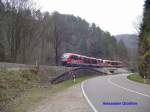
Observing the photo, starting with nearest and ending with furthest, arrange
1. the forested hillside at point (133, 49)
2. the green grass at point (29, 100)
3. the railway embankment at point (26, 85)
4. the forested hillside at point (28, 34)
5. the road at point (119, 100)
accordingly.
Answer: the road at point (119, 100) < the green grass at point (29, 100) < the railway embankment at point (26, 85) < the forested hillside at point (28, 34) < the forested hillside at point (133, 49)

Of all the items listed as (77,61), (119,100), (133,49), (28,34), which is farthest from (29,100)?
(133,49)

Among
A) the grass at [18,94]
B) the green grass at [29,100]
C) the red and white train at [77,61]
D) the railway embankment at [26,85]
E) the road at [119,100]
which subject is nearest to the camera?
the road at [119,100]

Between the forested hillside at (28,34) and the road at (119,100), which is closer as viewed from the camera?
the road at (119,100)

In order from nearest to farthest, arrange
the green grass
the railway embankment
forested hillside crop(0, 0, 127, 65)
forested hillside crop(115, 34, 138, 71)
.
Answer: the green grass, the railway embankment, forested hillside crop(0, 0, 127, 65), forested hillside crop(115, 34, 138, 71)

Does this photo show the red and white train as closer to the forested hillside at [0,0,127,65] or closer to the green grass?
the forested hillside at [0,0,127,65]

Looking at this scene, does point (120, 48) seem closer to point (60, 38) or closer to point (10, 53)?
point (60, 38)

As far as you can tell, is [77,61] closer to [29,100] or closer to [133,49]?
[29,100]

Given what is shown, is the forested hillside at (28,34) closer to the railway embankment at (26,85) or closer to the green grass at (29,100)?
the railway embankment at (26,85)

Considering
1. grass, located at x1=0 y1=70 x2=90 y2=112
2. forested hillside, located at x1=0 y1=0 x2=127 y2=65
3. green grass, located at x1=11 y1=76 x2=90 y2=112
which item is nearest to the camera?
green grass, located at x1=11 y1=76 x2=90 y2=112

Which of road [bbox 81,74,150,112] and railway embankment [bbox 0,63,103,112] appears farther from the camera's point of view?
railway embankment [bbox 0,63,103,112]

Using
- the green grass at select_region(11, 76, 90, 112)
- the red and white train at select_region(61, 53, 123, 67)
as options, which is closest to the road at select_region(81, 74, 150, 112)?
the green grass at select_region(11, 76, 90, 112)

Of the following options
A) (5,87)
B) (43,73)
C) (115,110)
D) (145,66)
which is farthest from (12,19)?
(115,110)

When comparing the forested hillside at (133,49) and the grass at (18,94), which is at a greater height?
the forested hillside at (133,49)

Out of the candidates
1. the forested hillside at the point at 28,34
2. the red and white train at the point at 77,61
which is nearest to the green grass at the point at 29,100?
the forested hillside at the point at 28,34
